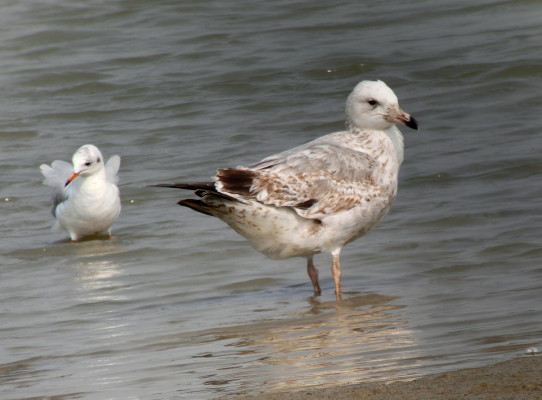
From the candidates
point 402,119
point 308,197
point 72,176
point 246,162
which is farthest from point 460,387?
point 246,162

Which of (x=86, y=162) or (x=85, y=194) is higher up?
(x=86, y=162)

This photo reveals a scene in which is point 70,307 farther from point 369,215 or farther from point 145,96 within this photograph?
point 145,96

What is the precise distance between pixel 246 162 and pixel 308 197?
4.10 meters

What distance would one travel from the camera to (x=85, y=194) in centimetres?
1002

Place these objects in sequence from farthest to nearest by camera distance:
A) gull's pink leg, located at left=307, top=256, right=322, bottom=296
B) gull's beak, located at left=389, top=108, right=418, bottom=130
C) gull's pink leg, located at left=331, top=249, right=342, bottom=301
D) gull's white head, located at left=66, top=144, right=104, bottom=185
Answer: gull's white head, located at left=66, top=144, right=104, bottom=185 < gull's beak, located at left=389, top=108, right=418, bottom=130 < gull's pink leg, located at left=307, top=256, right=322, bottom=296 < gull's pink leg, located at left=331, top=249, right=342, bottom=301

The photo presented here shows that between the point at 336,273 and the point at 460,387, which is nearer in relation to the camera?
the point at 460,387

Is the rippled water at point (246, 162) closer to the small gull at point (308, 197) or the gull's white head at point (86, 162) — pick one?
the small gull at point (308, 197)

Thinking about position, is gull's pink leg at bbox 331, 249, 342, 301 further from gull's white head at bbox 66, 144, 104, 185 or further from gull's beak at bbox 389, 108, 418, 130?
gull's white head at bbox 66, 144, 104, 185

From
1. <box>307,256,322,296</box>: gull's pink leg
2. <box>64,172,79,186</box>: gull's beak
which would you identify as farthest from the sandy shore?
<box>64,172,79,186</box>: gull's beak

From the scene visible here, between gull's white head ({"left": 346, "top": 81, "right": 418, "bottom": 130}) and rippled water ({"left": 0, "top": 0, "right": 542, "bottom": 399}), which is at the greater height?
gull's white head ({"left": 346, "top": 81, "right": 418, "bottom": 130})

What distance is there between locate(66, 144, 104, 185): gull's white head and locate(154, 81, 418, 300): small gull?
340 cm

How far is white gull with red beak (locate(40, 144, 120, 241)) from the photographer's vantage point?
32.0ft

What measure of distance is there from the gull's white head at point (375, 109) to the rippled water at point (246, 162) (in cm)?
100

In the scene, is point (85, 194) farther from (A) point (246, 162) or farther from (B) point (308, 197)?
(B) point (308, 197)
